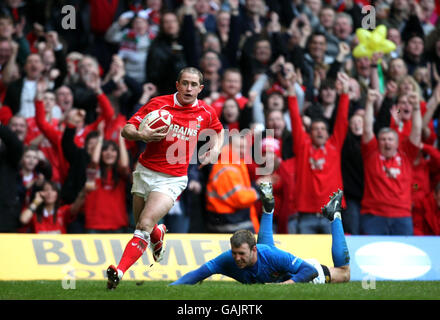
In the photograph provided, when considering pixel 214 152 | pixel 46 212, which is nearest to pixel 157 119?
pixel 214 152

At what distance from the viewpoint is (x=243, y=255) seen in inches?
325

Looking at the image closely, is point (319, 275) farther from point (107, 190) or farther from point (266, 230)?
point (107, 190)

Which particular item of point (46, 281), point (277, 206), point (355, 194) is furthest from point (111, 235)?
point (355, 194)

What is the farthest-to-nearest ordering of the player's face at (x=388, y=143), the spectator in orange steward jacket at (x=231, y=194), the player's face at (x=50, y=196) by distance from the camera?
the player's face at (x=388, y=143) < the player's face at (x=50, y=196) < the spectator in orange steward jacket at (x=231, y=194)

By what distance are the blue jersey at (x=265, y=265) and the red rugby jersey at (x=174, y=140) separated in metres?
1.11

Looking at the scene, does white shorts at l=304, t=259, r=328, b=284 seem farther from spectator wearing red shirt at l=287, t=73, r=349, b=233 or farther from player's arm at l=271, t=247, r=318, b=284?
spectator wearing red shirt at l=287, t=73, r=349, b=233

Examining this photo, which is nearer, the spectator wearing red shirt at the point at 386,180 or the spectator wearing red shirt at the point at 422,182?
the spectator wearing red shirt at the point at 386,180

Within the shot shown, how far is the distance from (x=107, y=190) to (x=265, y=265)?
12.0ft

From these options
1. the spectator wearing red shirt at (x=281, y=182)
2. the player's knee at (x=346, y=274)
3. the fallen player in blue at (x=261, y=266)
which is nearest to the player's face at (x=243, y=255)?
the fallen player in blue at (x=261, y=266)

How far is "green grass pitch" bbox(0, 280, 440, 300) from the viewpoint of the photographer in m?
7.19

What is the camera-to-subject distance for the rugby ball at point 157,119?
7.79 m

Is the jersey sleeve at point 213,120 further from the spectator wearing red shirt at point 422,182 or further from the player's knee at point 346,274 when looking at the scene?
the spectator wearing red shirt at point 422,182

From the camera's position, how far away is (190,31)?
13.7 metres

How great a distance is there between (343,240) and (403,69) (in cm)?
530
